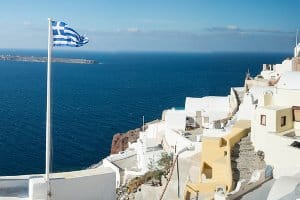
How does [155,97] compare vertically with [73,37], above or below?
below

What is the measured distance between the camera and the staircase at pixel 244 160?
64.8 feet

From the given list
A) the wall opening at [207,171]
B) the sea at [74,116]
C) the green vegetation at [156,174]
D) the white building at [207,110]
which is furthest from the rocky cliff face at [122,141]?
the wall opening at [207,171]

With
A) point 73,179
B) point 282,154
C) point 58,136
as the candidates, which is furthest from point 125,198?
point 58,136

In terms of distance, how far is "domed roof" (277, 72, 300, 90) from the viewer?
22562 mm

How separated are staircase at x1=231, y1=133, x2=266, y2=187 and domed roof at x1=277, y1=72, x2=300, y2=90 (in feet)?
10.5

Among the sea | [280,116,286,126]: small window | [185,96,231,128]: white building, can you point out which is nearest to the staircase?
[280,116,286,126]: small window

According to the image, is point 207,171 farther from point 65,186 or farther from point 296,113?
point 65,186

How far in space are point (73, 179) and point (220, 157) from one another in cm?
1208

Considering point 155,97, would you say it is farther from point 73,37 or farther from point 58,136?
point 73,37

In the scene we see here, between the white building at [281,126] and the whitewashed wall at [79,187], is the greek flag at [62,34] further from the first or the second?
the white building at [281,126]

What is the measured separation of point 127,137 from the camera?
5188 centimetres

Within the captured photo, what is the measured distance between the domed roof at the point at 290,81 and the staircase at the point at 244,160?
3.21 m

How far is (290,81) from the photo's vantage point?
2288 cm

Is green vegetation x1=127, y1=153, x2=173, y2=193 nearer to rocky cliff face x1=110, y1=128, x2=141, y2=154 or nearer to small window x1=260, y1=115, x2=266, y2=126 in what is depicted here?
small window x1=260, y1=115, x2=266, y2=126
